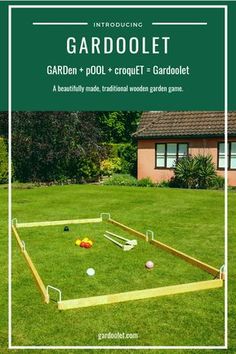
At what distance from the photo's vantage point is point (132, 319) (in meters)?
5.95

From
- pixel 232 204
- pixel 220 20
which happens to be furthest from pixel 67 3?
pixel 232 204

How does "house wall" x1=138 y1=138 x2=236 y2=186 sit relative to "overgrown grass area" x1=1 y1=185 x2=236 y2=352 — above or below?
above

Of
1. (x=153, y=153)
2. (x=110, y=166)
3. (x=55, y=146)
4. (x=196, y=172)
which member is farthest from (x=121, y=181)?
(x=196, y=172)

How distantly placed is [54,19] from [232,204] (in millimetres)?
11312

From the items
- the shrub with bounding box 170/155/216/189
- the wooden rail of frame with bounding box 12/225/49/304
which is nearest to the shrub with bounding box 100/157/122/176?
the shrub with bounding box 170/155/216/189

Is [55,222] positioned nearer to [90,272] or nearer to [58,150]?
[90,272]

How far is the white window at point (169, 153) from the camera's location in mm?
25234

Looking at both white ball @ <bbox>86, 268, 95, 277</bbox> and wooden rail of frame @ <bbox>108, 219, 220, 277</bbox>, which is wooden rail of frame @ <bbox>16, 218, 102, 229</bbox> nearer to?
wooden rail of frame @ <bbox>108, 219, 220, 277</bbox>

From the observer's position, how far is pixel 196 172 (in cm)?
2303

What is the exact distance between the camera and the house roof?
79.6 ft

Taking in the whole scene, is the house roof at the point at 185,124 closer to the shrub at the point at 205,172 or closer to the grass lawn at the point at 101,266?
the shrub at the point at 205,172

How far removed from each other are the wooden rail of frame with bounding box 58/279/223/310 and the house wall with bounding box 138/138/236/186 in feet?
56.0

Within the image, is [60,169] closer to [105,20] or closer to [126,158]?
[126,158]

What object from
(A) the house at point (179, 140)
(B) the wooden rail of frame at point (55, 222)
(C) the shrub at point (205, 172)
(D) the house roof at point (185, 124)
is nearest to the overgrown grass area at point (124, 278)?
(B) the wooden rail of frame at point (55, 222)
